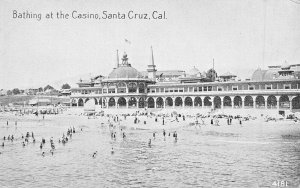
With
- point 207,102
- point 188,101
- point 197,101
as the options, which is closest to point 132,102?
point 188,101

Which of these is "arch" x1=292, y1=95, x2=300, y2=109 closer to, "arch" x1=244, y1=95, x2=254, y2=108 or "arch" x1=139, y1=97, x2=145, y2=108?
"arch" x1=244, y1=95, x2=254, y2=108

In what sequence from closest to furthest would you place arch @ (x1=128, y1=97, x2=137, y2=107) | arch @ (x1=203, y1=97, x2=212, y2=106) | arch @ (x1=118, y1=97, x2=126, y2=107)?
arch @ (x1=203, y1=97, x2=212, y2=106) → arch @ (x1=128, y1=97, x2=137, y2=107) → arch @ (x1=118, y1=97, x2=126, y2=107)

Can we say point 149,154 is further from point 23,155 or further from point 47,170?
point 23,155

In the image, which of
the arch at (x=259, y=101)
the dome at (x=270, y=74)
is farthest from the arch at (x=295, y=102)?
the arch at (x=259, y=101)

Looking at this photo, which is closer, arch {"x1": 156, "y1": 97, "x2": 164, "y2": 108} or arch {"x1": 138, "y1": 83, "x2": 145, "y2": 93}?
arch {"x1": 138, "y1": 83, "x2": 145, "y2": 93}

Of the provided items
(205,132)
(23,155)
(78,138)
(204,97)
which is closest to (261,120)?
(205,132)

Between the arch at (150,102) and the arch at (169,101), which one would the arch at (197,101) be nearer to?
the arch at (169,101)

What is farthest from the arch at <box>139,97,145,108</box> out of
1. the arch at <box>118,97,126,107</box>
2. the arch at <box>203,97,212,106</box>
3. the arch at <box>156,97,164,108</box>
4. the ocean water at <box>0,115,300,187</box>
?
the ocean water at <box>0,115,300,187</box>
